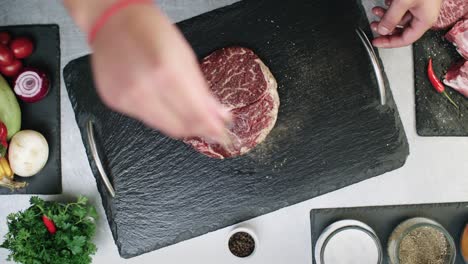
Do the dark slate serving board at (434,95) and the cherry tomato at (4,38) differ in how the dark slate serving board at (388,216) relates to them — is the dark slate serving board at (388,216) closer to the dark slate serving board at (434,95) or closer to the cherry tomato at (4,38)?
the dark slate serving board at (434,95)

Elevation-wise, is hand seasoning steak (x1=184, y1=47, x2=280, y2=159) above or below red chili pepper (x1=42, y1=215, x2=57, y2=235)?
above

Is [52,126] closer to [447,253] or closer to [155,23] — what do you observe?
[155,23]

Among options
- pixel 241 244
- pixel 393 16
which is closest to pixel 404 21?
pixel 393 16

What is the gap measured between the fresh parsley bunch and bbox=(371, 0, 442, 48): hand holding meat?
45.9 inches

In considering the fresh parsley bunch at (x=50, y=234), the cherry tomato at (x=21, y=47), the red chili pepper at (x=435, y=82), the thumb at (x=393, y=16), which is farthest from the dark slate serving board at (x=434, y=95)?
the cherry tomato at (x=21, y=47)

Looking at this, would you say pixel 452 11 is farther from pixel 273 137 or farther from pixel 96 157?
pixel 96 157

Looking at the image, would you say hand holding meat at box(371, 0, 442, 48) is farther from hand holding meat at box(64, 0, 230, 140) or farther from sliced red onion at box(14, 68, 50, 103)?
sliced red onion at box(14, 68, 50, 103)

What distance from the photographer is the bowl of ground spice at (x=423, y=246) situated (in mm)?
1889

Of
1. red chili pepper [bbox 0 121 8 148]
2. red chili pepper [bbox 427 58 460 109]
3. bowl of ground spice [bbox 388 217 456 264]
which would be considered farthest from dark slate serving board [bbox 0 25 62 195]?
red chili pepper [bbox 427 58 460 109]

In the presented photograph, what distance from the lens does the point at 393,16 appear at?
64.7 inches

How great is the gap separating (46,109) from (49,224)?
16.5 inches

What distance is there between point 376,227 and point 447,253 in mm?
257

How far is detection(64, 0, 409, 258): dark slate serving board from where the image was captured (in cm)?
189

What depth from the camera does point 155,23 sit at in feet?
2.38
